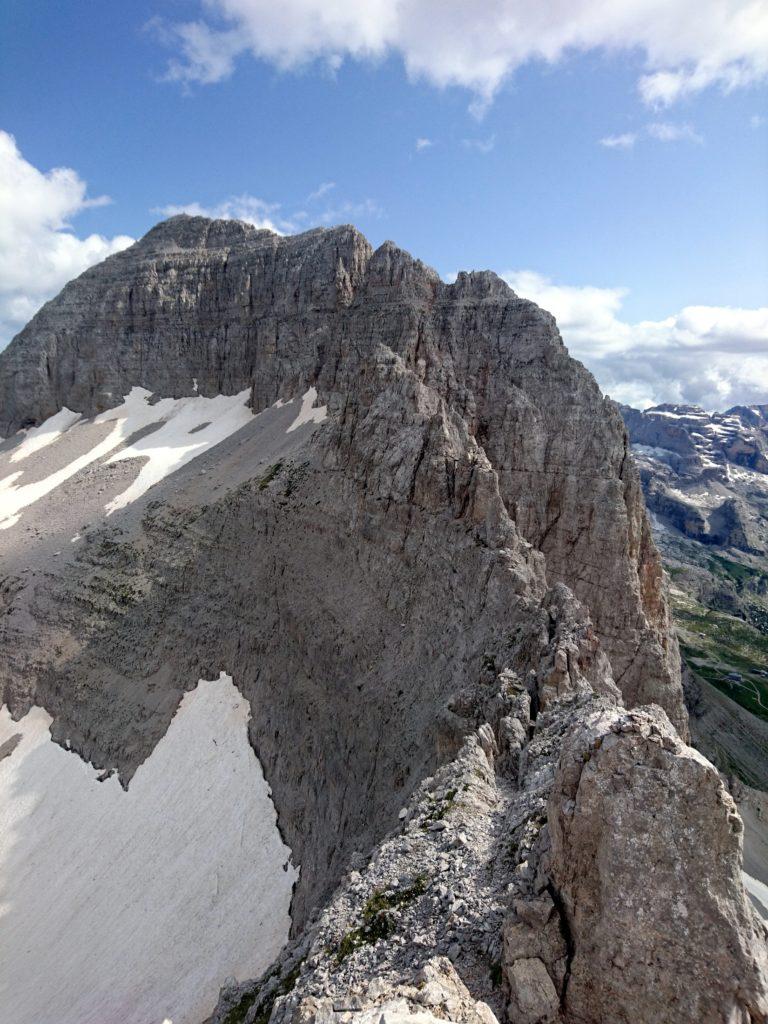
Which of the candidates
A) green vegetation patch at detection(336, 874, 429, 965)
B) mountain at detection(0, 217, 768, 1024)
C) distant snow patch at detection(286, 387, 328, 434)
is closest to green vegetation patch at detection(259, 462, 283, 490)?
mountain at detection(0, 217, 768, 1024)

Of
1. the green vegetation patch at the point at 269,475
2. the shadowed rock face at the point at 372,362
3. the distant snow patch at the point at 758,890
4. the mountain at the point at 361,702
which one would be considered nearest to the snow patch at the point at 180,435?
the mountain at the point at 361,702

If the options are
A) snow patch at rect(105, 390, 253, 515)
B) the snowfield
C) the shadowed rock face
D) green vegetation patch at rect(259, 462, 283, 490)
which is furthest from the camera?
the snowfield

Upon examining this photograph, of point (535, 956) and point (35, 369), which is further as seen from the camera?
point (35, 369)

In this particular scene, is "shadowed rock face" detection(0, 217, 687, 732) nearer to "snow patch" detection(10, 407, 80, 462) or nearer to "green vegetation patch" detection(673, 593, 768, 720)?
"snow patch" detection(10, 407, 80, 462)

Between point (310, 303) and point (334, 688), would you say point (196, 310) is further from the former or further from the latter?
point (334, 688)

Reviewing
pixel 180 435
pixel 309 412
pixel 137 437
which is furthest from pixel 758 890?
pixel 137 437

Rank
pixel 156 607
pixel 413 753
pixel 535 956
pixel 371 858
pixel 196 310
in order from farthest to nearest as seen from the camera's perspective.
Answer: pixel 196 310 → pixel 156 607 → pixel 413 753 → pixel 371 858 → pixel 535 956

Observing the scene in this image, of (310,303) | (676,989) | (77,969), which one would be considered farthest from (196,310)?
(676,989)
